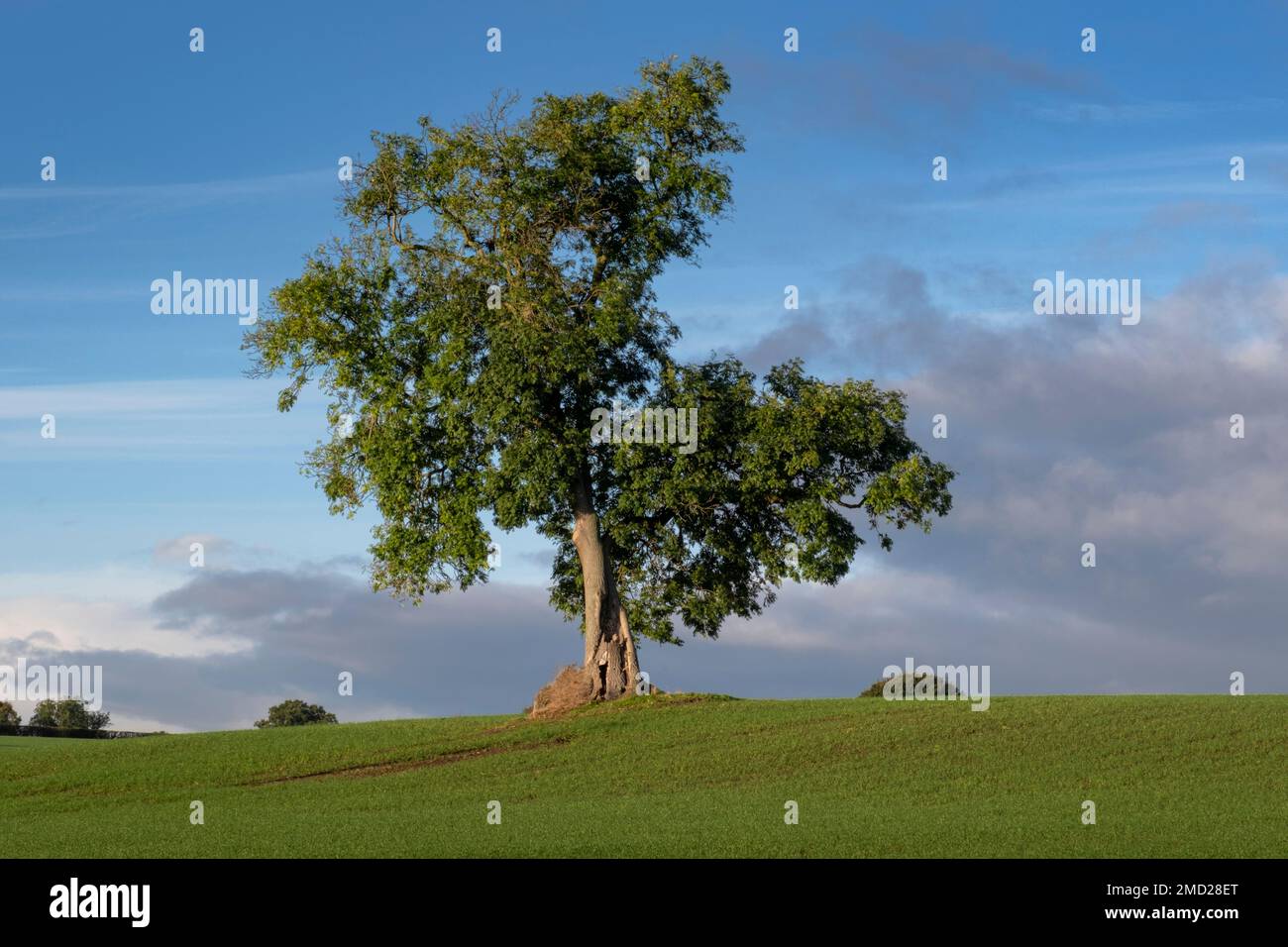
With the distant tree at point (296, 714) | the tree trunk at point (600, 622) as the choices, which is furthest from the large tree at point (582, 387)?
the distant tree at point (296, 714)

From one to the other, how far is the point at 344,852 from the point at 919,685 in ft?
90.3

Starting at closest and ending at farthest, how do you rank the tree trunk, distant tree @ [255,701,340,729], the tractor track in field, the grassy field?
the grassy field → the tractor track in field → the tree trunk → distant tree @ [255,701,340,729]

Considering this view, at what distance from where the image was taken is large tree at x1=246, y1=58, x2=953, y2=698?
128ft

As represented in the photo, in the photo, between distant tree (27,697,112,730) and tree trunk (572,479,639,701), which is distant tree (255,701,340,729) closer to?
distant tree (27,697,112,730)

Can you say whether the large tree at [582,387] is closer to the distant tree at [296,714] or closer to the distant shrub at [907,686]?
the distant shrub at [907,686]

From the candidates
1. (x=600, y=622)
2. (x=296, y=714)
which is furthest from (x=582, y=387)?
(x=296, y=714)

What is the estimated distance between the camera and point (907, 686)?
149 ft

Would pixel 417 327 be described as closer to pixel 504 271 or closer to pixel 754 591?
pixel 504 271

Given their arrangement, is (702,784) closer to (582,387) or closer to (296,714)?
(582,387)

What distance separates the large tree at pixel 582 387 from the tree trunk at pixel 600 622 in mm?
65

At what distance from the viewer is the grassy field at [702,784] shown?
70.7 ft

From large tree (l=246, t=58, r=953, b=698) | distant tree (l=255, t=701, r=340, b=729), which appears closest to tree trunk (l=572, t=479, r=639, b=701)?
large tree (l=246, t=58, r=953, b=698)

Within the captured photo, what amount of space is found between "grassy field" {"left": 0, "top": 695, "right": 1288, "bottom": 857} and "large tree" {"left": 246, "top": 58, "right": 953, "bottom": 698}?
4.86 m
